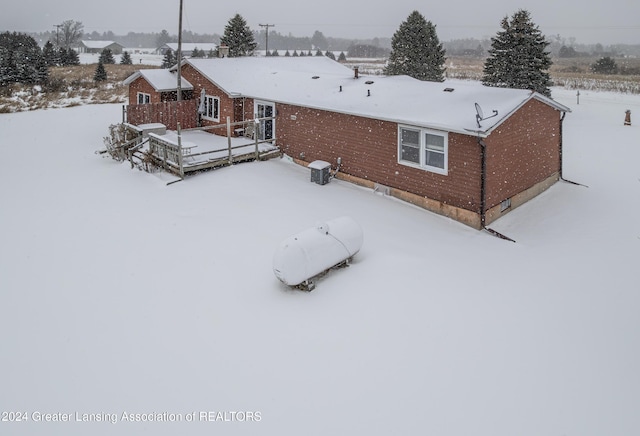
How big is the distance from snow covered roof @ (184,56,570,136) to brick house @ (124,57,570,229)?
4 cm

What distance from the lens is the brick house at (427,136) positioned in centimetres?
1360

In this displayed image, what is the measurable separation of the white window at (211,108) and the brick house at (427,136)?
217 centimetres

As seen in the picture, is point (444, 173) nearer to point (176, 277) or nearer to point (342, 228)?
point (342, 228)

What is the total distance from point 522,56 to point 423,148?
19.2 meters

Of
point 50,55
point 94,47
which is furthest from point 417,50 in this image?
Answer: point 94,47

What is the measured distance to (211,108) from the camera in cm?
2341

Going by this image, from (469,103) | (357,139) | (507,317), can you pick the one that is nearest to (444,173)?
(469,103)

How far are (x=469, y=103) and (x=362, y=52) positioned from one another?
154 m

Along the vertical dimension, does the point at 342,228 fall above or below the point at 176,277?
above

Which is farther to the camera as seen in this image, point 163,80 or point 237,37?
point 237,37

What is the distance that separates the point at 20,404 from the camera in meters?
7.11

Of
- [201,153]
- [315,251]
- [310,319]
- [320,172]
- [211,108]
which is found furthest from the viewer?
[211,108]

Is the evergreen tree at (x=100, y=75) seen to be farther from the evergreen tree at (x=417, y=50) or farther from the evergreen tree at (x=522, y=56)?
the evergreen tree at (x=522, y=56)

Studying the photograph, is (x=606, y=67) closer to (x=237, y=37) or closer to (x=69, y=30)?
(x=237, y=37)
